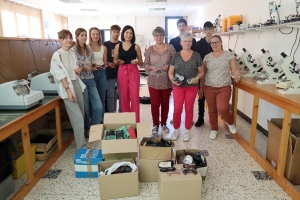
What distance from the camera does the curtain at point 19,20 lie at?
22.0 feet

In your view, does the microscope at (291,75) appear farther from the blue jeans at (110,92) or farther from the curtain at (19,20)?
the curtain at (19,20)

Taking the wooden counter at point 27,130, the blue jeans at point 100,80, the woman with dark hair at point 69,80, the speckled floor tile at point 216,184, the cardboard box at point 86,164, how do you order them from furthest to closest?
the blue jeans at point 100,80 → the woman with dark hair at point 69,80 → the cardboard box at point 86,164 → the speckled floor tile at point 216,184 → the wooden counter at point 27,130

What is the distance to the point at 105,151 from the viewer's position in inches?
81.7

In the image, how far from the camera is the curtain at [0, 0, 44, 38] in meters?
6.71

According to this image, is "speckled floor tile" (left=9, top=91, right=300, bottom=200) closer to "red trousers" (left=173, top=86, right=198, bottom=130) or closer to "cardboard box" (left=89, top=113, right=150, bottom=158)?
"cardboard box" (left=89, top=113, right=150, bottom=158)

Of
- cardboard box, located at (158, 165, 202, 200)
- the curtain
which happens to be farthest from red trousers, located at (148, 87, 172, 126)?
the curtain

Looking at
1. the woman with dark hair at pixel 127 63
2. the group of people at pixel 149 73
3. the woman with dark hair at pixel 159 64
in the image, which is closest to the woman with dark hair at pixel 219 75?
the group of people at pixel 149 73

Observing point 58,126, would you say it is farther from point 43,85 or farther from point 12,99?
point 12,99

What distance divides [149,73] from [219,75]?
855 millimetres

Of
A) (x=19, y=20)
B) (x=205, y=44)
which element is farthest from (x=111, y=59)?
(x=19, y=20)

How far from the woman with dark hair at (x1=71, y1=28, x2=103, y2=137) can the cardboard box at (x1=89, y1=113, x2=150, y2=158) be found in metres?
0.62

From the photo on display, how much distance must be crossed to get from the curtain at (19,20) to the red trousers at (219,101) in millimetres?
5305

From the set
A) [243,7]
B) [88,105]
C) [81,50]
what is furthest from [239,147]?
[243,7]

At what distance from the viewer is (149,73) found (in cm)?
298
